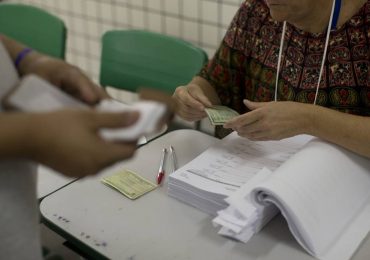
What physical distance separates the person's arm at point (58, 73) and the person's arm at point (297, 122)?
1.93 feet

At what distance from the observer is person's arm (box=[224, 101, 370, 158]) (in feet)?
3.51

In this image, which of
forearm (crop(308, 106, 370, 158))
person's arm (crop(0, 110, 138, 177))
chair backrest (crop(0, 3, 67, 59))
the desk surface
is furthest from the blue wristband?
chair backrest (crop(0, 3, 67, 59))

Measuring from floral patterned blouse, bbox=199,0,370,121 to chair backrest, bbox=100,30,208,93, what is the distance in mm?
166

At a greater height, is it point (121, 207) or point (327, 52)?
point (327, 52)

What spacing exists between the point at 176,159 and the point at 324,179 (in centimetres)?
41

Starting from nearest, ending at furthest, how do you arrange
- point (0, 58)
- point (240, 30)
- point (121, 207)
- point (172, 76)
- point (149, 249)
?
point (0, 58)
point (149, 249)
point (121, 207)
point (240, 30)
point (172, 76)

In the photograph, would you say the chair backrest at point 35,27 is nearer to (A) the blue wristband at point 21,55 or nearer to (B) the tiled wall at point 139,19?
(B) the tiled wall at point 139,19

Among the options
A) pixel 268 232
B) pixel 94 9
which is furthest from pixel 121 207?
pixel 94 9

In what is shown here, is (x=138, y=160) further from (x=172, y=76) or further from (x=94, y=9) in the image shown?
(x=94, y=9)

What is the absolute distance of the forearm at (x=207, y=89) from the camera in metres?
1.46

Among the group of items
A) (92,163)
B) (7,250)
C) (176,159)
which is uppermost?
(92,163)

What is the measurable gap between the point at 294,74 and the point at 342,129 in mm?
292

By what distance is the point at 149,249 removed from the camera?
35.4 inches

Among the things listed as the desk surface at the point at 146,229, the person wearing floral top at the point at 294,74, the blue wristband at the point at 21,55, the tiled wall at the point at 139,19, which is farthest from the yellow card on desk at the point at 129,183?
the tiled wall at the point at 139,19
